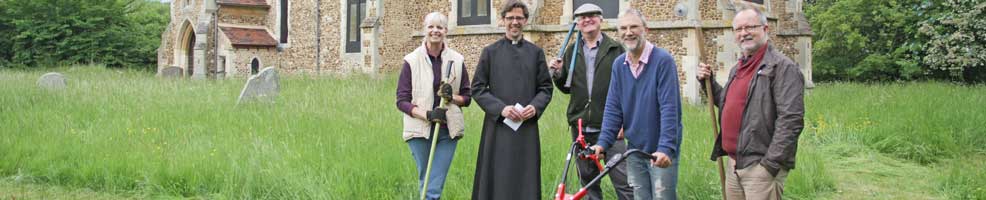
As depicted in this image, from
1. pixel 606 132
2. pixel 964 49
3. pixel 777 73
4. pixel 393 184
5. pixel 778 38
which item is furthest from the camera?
pixel 778 38

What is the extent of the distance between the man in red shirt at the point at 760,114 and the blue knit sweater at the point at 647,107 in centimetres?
31

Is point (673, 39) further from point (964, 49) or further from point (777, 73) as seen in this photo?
point (777, 73)

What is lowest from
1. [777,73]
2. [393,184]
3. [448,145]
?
[393,184]

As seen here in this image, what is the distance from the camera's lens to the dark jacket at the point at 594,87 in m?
5.36

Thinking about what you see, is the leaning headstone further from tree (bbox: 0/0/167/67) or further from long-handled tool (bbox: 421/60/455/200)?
tree (bbox: 0/0/167/67)

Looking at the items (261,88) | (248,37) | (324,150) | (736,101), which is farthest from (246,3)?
(736,101)

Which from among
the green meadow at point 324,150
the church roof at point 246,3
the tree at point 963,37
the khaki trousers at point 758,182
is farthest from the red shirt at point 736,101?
the church roof at point 246,3

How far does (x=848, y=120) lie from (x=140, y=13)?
3789cm

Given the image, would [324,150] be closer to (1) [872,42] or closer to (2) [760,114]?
(2) [760,114]

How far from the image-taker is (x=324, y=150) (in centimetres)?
808

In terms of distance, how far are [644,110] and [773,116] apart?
2.59ft

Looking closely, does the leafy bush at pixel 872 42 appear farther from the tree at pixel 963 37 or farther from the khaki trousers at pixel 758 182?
the khaki trousers at pixel 758 182

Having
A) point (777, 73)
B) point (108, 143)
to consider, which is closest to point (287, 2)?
point (108, 143)

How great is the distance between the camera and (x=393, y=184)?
6891 mm
